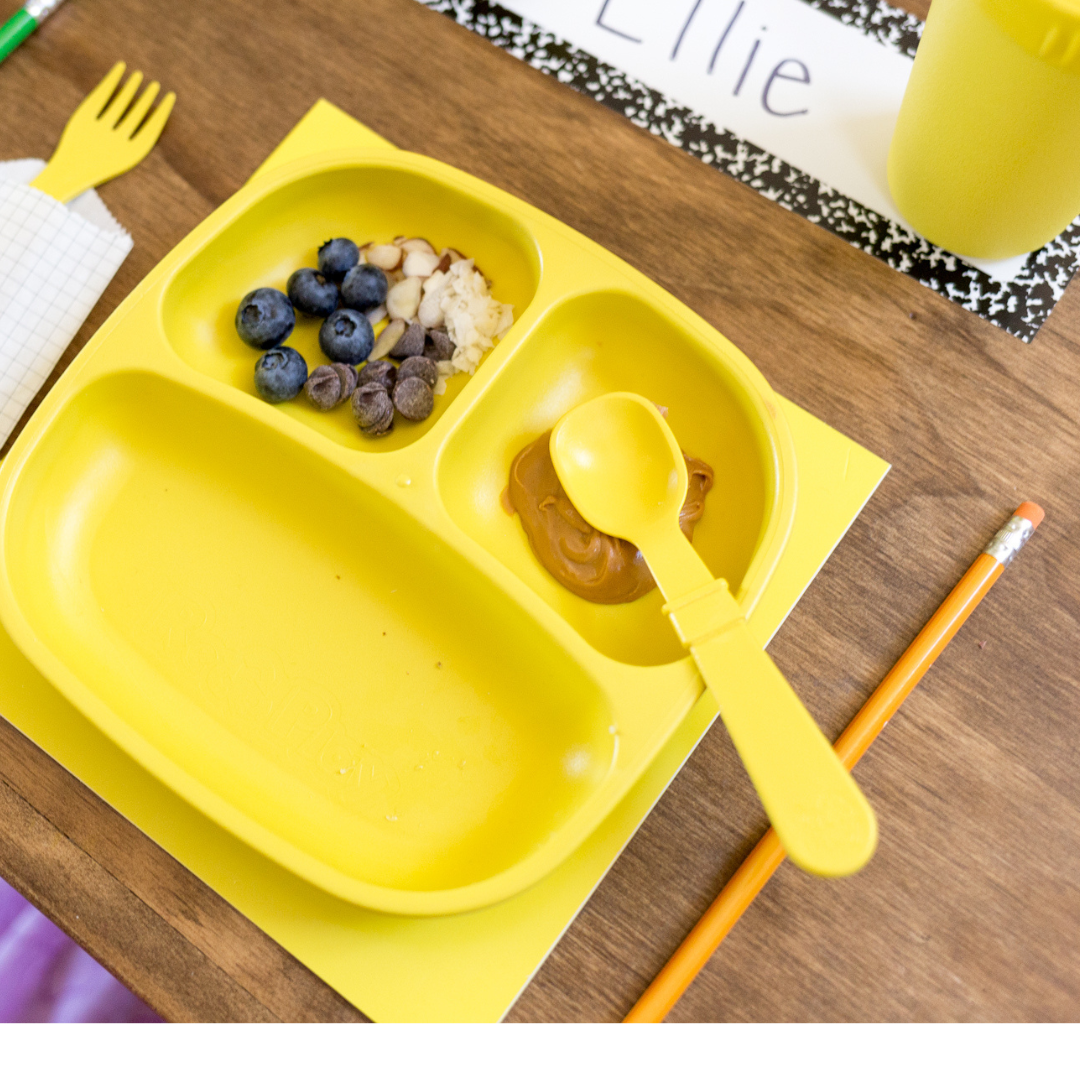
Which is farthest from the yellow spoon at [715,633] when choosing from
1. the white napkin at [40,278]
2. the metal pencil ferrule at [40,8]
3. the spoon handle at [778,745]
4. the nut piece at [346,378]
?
the metal pencil ferrule at [40,8]

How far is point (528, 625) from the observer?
0.79 metres

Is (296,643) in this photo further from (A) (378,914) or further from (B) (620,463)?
(B) (620,463)

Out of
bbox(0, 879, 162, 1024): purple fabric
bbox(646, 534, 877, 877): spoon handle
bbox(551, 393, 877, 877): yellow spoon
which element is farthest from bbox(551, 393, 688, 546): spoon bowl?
bbox(0, 879, 162, 1024): purple fabric

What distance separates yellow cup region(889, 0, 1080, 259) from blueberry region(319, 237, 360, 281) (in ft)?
1.90

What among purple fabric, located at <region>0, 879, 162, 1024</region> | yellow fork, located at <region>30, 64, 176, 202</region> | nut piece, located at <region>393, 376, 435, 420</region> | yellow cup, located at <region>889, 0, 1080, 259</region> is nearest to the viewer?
yellow cup, located at <region>889, 0, 1080, 259</region>

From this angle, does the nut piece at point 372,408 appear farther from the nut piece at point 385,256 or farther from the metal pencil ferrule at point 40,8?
the metal pencil ferrule at point 40,8

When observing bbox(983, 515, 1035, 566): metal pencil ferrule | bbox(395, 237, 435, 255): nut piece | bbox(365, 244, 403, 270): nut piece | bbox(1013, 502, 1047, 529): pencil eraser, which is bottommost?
bbox(365, 244, 403, 270): nut piece

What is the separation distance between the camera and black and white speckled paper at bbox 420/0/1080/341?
937 mm

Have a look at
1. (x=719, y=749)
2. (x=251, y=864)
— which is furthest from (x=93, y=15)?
(x=719, y=749)

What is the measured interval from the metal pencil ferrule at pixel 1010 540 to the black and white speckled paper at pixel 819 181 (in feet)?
0.72

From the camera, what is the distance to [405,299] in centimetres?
91

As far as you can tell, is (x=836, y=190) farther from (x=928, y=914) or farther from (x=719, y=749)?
(x=928, y=914)

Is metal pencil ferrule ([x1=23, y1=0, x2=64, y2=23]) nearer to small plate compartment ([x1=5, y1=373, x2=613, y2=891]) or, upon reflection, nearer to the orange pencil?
small plate compartment ([x1=5, y1=373, x2=613, y2=891])
